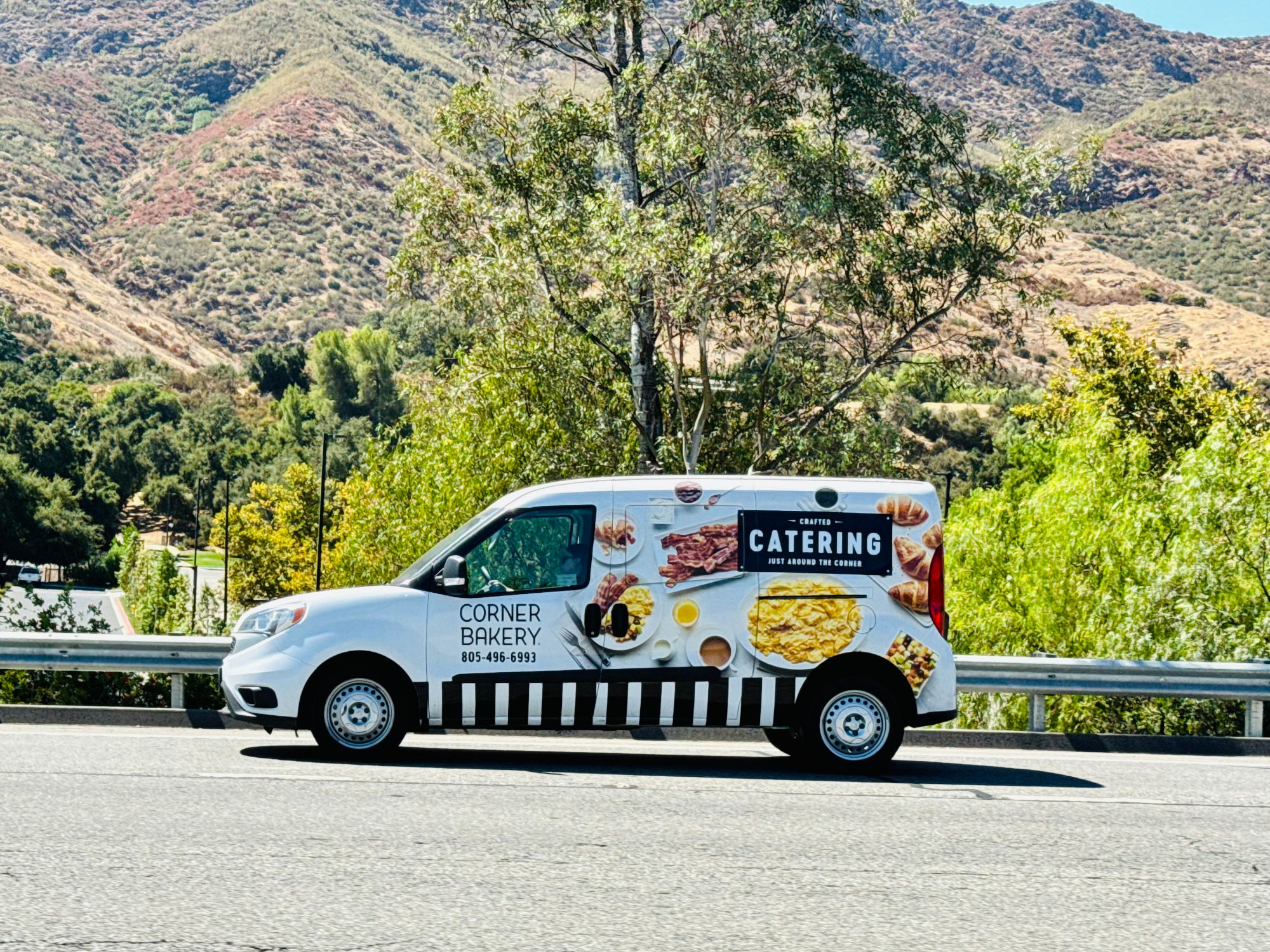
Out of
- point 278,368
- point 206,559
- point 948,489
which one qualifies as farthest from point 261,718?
point 278,368

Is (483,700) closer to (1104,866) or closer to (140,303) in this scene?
(1104,866)

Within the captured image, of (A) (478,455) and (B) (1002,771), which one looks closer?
(B) (1002,771)

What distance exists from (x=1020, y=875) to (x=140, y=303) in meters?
167

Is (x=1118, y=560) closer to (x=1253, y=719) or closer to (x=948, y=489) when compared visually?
(x=1253, y=719)

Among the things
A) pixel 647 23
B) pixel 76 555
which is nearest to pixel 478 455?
pixel 647 23

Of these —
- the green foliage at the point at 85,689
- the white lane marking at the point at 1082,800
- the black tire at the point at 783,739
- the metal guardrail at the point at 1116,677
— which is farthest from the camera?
the green foliage at the point at 85,689

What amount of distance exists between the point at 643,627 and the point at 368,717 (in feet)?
6.32

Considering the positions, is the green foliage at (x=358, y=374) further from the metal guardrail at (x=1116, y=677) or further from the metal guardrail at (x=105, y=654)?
the metal guardrail at (x=1116, y=677)

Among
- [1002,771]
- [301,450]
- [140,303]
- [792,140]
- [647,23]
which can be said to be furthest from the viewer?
[140,303]

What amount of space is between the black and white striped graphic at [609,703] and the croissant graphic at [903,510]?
1292 millimetres

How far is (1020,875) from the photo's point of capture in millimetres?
6844

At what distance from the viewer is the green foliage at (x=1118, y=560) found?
24.0 meters

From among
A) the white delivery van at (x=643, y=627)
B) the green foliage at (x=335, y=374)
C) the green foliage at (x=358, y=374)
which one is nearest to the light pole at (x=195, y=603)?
the white delivery van at (x=643, y=627)

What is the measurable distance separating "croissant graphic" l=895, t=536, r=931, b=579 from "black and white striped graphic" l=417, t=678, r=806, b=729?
1.06 metres
